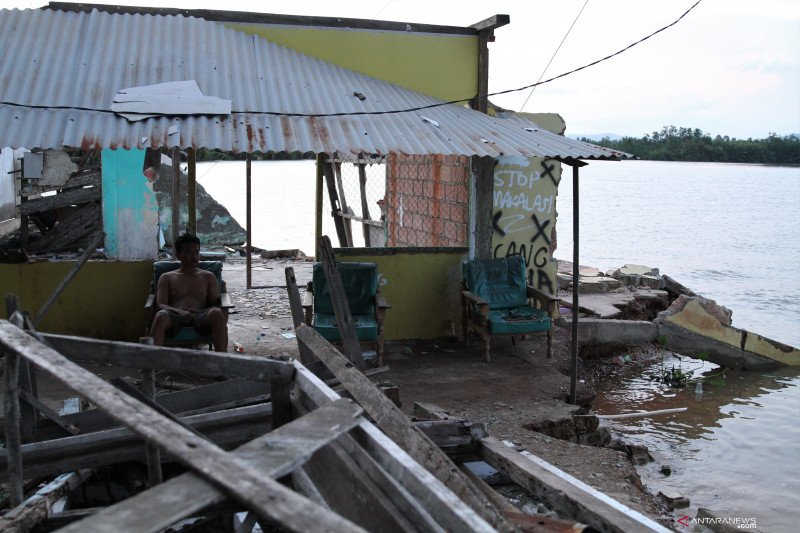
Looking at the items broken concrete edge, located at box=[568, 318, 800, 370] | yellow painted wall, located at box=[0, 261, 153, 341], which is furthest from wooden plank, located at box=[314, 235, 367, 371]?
broken concrete edge, located at box=[568, 318, 800, 370]

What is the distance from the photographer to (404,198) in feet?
36.7

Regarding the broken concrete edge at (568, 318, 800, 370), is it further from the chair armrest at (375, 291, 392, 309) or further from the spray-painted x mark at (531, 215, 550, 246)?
the chair armrest at (375, 291, 392, 309)

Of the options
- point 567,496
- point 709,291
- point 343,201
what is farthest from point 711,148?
point 567,496

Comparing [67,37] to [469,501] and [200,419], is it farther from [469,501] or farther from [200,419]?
[469,501]

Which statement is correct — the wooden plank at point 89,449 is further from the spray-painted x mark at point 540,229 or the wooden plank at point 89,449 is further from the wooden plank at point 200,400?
the spray-painted x mark at point 540,229

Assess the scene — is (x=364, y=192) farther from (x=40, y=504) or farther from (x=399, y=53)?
(x=40, y=504)

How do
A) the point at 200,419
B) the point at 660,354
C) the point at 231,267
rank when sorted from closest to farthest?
1. the point at 200,419
2. the point at 660,354
3. the point at 231,267

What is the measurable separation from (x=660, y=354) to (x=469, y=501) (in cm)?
800

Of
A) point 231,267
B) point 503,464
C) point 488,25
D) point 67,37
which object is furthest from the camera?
point 231,267

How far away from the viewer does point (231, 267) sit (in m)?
A: 13.5

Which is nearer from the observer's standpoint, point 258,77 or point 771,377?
point 258,77

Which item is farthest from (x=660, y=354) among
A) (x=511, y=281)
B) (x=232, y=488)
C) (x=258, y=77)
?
(x=232, y=488)

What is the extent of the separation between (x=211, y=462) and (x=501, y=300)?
21.1 feet

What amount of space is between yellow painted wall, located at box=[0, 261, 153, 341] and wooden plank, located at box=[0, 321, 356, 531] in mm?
5289
